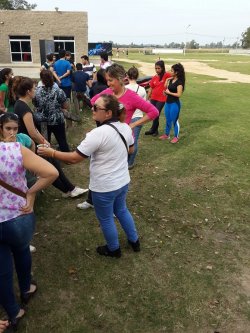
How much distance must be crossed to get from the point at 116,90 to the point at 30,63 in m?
31.0

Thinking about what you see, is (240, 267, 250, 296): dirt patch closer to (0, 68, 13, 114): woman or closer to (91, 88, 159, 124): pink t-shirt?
(91, 88, 159, 124): pink t-shirt

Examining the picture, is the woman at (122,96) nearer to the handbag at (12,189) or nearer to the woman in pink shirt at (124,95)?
the woman in pink shirt at (124,95)

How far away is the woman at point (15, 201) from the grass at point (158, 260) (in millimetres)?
737

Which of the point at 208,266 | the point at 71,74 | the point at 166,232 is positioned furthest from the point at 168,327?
the point at 71,74

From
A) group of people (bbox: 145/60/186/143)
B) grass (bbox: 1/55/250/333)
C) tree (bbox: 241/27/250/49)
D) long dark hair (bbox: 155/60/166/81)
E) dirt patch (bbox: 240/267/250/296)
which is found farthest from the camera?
tree (bbox: 241/27/250/49)

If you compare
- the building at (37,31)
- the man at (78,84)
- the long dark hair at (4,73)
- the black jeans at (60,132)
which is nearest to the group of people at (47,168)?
the black jeans at (60,132)

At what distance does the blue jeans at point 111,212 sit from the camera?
345 cm

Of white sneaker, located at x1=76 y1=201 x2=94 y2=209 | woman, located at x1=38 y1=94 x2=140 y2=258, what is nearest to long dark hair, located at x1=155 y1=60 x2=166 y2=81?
white sneaker, located at x1=76 y1=201 x2=94 y2=209

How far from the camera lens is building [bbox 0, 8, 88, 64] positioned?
31000 millimetres

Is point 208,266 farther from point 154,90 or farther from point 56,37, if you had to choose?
point 56,37

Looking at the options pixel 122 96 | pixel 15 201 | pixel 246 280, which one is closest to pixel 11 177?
pixel 15 201

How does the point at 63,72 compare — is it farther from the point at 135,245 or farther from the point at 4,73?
the point at 135,245

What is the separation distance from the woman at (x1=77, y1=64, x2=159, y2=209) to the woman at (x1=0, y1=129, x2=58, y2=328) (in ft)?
6.29

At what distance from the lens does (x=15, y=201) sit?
2.52m
